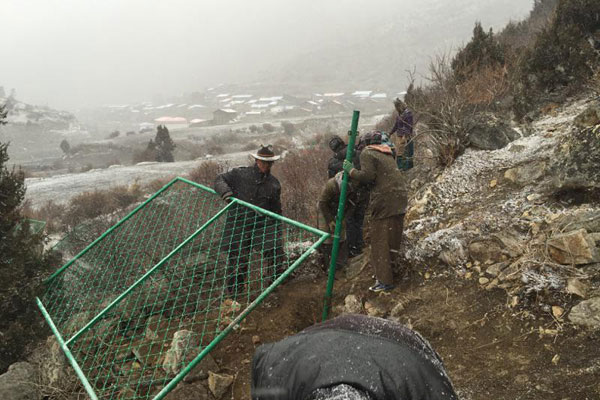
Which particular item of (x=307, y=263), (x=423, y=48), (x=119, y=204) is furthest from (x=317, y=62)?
(x=307, y=263)

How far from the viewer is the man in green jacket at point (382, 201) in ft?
11.7

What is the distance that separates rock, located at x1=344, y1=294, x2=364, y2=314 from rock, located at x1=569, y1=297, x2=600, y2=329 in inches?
63.1

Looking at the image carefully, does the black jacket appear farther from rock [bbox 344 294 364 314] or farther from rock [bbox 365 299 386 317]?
rock [bbox 365 299 386 317]

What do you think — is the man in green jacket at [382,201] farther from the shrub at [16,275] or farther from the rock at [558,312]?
the shrub at [16,275]

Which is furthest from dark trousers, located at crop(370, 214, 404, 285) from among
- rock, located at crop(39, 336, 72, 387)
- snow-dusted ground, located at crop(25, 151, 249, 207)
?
snow-dusted ground, located at crop(25, 151, 249, 207)

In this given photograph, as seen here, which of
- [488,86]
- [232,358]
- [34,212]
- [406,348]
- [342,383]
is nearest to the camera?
[342,383]

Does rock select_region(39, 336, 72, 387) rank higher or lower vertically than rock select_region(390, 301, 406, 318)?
lower

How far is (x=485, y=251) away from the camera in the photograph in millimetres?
3297

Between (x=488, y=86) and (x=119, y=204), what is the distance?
11792 mm

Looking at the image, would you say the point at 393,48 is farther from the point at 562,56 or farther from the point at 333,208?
the point at 333,208

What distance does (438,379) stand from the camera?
1.12 meters

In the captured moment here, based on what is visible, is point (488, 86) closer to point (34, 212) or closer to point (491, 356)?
point (491, 356)

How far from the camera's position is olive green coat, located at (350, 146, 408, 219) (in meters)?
3.56

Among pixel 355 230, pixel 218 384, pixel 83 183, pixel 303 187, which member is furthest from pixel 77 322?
pixel 83 183
